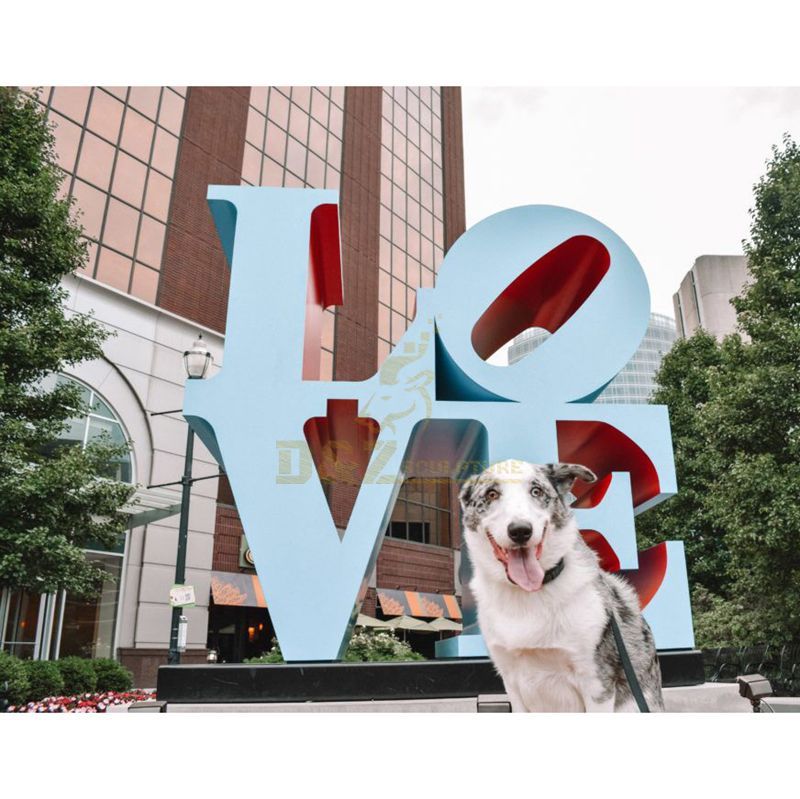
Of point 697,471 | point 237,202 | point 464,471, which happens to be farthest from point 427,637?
point 237,202

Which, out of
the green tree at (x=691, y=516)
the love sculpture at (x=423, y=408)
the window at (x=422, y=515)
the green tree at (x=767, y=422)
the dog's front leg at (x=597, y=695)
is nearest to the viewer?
the dog's front leg at (x=597, y=695)

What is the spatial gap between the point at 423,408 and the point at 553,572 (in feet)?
13.0

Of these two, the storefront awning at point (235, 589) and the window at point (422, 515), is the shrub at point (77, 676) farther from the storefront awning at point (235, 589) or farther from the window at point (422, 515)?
the window at point (422, 515)

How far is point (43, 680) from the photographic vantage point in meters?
12.2

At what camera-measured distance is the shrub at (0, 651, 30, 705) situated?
35.0 feet

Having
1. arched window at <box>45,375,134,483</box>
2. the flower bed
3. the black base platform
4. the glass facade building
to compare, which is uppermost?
the glass facade building

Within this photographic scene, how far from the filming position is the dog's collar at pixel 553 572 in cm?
393

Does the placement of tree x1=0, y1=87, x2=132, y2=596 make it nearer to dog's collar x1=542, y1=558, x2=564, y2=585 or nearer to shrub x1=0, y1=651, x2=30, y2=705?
shrub x1=0, y1=651, x2=30, y2=705

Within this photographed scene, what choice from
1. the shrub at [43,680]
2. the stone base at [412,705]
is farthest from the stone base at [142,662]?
the stone base at [412,705]

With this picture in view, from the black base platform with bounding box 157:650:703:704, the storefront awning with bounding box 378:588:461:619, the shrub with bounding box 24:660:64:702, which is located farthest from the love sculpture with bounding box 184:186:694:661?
the storefront awning with bounding box 378:588:461:619

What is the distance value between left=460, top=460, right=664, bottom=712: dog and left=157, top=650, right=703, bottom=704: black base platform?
3211 millimetres

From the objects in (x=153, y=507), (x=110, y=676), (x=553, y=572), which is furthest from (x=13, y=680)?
(x=553, y=572)

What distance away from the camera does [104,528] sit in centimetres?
1255

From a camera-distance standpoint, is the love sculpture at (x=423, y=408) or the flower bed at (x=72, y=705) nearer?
the love sculpture at (x=423, y=408)
